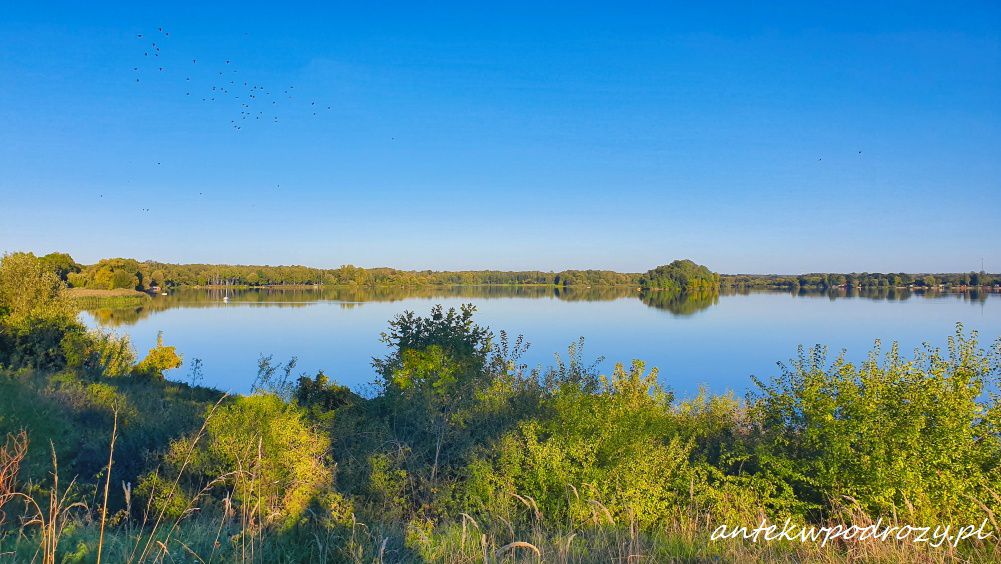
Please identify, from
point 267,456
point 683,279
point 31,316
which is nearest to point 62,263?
point 31,316

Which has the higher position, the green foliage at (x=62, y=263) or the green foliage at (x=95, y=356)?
the green foliage at (x=62, y=263)

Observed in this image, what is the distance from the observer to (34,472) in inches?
289

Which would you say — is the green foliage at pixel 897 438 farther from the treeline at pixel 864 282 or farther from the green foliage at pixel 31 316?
the treeline at pixel 864 282

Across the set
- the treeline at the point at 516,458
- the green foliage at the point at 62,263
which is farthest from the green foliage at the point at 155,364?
the green foliage at the point at 62,263

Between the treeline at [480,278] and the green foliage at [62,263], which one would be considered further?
the treeline at [480,278]

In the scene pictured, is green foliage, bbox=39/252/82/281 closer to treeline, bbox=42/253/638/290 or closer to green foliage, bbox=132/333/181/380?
treeline, bbox=42/253/638/290

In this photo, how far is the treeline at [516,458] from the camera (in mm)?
5289

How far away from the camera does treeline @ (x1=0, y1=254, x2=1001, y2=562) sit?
5289mm

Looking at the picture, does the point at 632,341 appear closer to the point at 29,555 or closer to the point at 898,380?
the point at 898,380

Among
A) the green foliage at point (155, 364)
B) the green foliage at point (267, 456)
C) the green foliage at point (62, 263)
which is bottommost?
the green foliage at point (155, 364)

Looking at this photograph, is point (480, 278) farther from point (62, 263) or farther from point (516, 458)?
point (516, 458)

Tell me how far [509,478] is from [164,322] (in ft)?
207

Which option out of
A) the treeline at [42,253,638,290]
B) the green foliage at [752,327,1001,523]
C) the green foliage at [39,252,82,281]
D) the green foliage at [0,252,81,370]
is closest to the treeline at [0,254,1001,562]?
the green foliage at [752,327,1001,523]

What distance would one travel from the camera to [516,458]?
27.2ft
